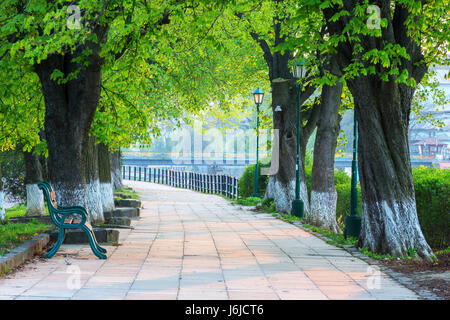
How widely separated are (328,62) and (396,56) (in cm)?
770

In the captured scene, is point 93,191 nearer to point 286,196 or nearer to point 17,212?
point 286,196

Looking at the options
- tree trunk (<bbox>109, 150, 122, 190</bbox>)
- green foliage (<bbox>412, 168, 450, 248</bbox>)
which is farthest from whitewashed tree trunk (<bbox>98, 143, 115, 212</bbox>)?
tree trunk (<bbox>109, 150, 122, 190</bbox>)

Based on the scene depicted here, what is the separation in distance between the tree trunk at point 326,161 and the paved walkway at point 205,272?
488cm

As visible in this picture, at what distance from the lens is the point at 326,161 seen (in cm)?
1795

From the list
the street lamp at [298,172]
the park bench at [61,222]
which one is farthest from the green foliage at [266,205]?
the park bench at [61,222]

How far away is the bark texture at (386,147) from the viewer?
9.95 metres

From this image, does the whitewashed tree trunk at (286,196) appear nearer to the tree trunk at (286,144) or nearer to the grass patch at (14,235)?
the tree trunk at (286,144)

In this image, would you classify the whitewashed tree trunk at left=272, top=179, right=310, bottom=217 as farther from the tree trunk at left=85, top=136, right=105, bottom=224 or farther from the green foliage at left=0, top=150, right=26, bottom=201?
the green foliage at left=0, top=150, right=26, bottom=201

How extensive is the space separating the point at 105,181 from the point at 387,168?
31.2ft

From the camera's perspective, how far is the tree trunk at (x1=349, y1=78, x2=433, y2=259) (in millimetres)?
9992

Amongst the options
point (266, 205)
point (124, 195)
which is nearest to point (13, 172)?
point (124, 195)
